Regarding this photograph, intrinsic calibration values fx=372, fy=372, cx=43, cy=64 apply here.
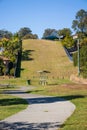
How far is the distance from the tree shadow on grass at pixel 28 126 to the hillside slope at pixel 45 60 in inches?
2205

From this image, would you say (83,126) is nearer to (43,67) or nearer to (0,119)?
(0,119)

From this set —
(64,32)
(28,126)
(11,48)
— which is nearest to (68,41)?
(64,32)

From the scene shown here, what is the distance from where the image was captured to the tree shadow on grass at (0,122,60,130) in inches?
547

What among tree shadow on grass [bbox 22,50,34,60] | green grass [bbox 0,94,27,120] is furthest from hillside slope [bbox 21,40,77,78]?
green grass [bbox 0,94,27,120]

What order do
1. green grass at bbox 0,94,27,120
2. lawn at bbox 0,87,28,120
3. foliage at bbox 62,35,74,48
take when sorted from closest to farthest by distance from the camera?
green grass at bbox 0,94,27,120, lawn at bbox 0,87,28,120, foliage at bbox 62,35,74,48

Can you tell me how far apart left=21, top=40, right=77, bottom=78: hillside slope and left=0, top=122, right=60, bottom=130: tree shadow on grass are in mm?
56004

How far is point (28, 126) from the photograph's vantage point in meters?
14.3

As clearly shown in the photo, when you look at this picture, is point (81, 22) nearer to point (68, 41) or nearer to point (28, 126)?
point (68, 41)

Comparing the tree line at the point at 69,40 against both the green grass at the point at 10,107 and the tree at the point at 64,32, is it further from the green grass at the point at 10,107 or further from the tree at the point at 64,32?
the green grass at the point at 10,107

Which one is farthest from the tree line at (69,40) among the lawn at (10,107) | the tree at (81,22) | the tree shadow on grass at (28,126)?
the tree shadow on grass at (28,126)

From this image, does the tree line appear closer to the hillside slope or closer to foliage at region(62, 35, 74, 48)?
foliage at region(62, 35, 74, 48)

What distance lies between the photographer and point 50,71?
77.7m

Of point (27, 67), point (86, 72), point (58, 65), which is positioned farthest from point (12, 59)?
point (86, 72)

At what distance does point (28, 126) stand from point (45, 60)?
242ft
